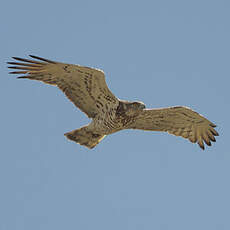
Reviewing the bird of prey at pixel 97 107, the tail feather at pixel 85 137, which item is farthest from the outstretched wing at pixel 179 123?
the tail feather at pixel 85 137

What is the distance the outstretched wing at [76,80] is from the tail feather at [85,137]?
55 cm

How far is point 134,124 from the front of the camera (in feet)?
44.4

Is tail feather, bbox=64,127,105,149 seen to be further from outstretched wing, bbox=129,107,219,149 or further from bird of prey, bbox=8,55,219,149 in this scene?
outstretched wing, bbox=129,107,219,149

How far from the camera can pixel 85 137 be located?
13383 mm

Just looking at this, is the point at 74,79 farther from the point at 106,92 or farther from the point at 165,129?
the point at 165,129

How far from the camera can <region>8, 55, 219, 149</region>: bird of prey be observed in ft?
40.7

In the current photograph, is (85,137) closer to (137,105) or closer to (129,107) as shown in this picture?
(129,107)

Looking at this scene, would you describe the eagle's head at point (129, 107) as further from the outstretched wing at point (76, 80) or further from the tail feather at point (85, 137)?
the tail feather at point (85, 137)

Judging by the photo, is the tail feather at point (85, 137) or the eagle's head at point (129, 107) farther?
the tail feather at point (85, 137)

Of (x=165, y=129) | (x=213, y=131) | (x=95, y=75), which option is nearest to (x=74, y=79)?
(x=95, y=75)

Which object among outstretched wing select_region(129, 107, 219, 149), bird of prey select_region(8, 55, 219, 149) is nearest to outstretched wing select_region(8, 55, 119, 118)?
bird of prey select_region(8, 55, 219, 149)

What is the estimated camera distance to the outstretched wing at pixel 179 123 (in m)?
13.3

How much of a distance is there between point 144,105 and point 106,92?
35.5 inches

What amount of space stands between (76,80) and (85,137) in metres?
1.52
